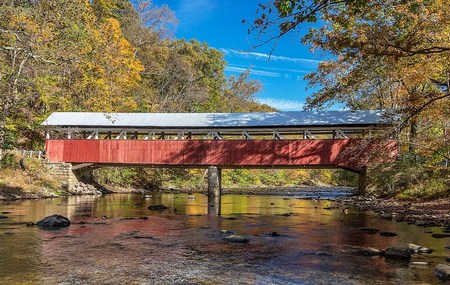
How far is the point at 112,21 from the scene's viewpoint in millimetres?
37031

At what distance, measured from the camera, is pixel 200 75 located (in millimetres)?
48469

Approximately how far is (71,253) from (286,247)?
4.29m

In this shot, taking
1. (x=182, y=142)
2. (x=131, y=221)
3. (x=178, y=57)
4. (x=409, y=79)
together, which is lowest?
(x=131, y=221)

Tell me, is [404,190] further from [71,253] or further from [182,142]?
[71,253]

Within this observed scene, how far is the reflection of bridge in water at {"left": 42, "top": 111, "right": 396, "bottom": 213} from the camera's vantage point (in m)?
24.2

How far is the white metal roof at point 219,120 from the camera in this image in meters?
24.0

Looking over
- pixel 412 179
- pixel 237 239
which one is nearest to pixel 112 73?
pixel 237 239

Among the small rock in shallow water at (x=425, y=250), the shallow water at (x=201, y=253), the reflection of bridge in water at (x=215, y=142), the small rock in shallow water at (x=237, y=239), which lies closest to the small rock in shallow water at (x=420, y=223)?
the shallow water at (x=201, y=253)

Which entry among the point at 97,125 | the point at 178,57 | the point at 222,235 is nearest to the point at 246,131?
the point at 97,125

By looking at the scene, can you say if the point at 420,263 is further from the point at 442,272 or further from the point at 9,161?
the point at 9,161

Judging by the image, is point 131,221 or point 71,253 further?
point 131,221

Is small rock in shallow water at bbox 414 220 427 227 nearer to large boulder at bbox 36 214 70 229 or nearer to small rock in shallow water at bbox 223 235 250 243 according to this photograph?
small rock in shallow water at bbox 223 235 250 243

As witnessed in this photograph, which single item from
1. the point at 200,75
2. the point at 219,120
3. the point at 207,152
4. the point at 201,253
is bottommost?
the point at 201,253

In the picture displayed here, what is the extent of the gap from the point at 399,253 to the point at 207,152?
731 inches
